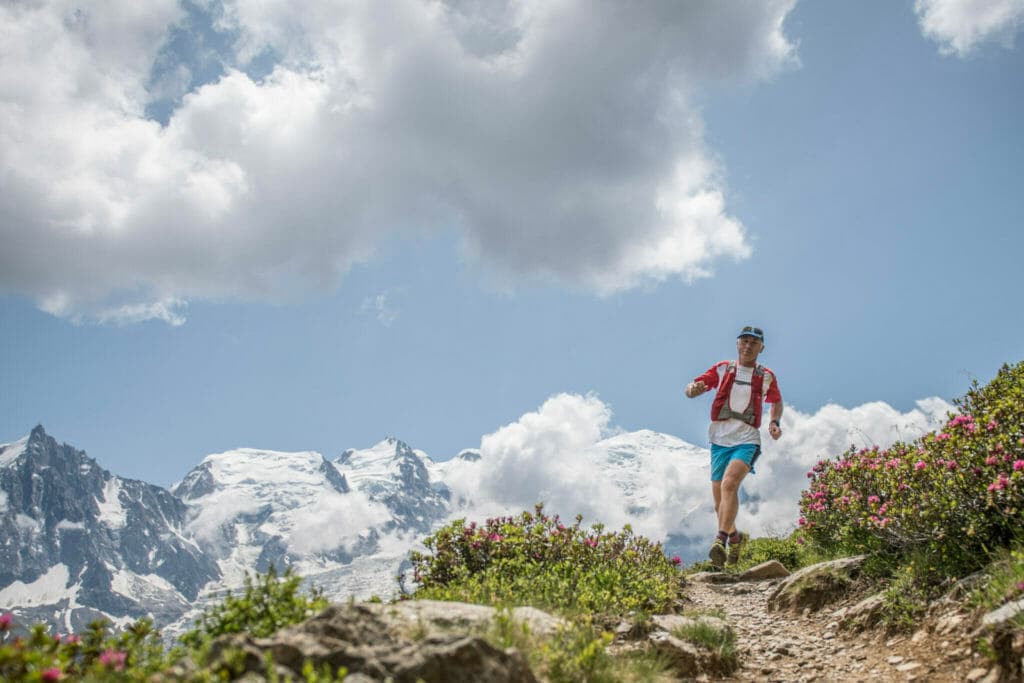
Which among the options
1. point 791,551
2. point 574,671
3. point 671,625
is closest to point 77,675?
point 574,671

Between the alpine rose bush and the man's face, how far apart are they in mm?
2637

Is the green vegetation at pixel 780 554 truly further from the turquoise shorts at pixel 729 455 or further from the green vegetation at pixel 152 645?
the green vegetation at pixel 152 645

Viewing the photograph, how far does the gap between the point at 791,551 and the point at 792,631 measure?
5925 millimetres

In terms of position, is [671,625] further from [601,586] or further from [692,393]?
[692,393]

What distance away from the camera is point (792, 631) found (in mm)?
7449

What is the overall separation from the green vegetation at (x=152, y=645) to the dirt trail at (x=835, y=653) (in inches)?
155

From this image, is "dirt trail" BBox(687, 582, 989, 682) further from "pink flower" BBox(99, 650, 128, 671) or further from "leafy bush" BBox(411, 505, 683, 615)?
"pink flower" BBox(99, 650, 128, 671)

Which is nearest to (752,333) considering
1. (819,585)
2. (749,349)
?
(749,349)

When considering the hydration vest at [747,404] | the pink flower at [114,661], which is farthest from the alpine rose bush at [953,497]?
the pink flower at [114,661]

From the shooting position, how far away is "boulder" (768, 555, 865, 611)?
7.98 m

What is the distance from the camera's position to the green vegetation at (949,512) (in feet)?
20.1

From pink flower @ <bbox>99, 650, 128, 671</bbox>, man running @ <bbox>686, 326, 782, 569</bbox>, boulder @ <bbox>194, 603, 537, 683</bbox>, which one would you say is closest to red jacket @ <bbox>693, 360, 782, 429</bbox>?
man running @ <bbox>686, 326, 782, 569</bbox>

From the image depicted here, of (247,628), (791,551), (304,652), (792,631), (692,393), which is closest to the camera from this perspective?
(304,652)

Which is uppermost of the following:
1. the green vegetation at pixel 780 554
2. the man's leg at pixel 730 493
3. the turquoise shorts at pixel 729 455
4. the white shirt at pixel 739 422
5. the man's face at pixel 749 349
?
the man's face at pixel 749 349
